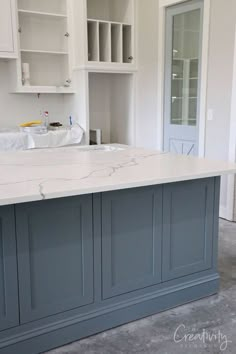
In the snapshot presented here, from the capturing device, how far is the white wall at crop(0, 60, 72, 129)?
15.6 feet

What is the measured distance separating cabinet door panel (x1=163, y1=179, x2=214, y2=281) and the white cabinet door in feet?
9.39

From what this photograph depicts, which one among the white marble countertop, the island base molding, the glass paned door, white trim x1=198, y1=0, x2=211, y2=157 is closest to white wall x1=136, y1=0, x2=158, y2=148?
the glass paned door

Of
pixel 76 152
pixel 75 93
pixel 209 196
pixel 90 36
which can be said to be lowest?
pixel 209 196

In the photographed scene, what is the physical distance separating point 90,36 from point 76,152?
243 cm

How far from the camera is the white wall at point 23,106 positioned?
4.76 metres

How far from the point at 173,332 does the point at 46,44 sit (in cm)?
385

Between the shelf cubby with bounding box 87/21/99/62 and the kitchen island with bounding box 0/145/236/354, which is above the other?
the shelf cubby with bounding box 87/21/99/62

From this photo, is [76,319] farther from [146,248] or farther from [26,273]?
[146,248]

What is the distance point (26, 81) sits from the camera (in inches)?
181

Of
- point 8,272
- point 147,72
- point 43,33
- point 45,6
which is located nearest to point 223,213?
point 147,72

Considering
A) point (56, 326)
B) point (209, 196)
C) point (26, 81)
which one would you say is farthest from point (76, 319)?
point (26, 81)

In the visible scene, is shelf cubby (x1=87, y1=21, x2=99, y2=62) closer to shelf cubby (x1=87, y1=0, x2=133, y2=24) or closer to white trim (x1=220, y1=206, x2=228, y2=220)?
shelf cubby (x1=87, y1=0, x2=133, y2=24)

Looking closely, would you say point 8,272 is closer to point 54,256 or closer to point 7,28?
point 54,256

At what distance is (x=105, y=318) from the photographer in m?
2.21
